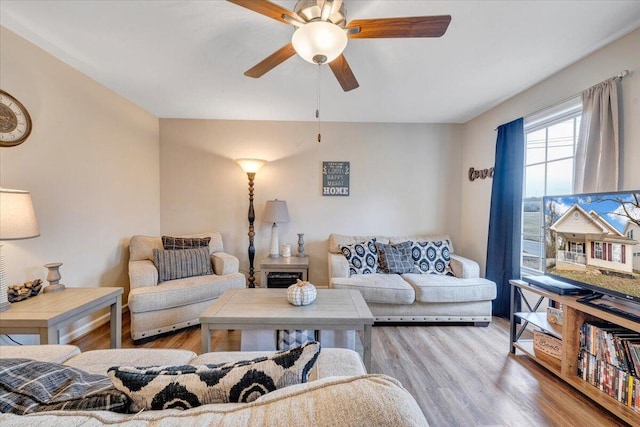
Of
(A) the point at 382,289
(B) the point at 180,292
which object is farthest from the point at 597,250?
(B) the point at 180,292

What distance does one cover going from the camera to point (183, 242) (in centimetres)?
303

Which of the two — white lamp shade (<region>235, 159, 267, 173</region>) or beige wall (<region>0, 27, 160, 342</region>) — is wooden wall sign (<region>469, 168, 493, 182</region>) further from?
beige wall (<region>0, 27, 160, 342</region>)

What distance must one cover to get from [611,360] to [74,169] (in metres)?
4.24

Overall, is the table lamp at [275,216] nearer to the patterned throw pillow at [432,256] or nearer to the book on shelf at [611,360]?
the patterned throw pillow at [432,256]

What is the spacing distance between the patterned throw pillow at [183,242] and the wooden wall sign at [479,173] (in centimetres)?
352

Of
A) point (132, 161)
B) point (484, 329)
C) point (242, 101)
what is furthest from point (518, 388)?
point (132, 161)

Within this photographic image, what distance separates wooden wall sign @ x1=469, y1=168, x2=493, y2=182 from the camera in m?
3.11

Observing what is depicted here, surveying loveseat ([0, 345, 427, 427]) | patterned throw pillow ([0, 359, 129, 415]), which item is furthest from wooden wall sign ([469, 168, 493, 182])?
patterned throw pillow ([0, 359, 129, 415])

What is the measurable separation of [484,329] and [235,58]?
11.4ft

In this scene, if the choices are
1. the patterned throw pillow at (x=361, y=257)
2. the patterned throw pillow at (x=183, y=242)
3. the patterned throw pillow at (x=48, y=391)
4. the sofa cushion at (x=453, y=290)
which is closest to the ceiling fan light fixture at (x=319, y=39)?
the patterned throw pillow at (x=48, y=391)

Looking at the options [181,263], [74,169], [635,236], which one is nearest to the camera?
[635,236]

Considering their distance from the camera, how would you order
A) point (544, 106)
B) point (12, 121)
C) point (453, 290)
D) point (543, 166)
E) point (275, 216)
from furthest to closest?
point (275, 216)
point (453, 290)
point (543, 166)
point (544, 106)
point (12, 121)

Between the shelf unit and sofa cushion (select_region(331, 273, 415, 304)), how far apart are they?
0.88 meters

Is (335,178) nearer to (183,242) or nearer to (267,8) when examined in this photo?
(183,242)
